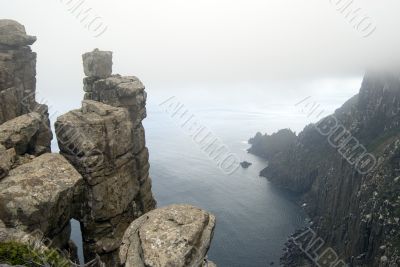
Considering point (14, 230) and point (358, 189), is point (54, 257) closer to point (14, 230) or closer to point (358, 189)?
point (14, 230)

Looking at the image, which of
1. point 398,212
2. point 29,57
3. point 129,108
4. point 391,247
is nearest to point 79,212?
point 129,108

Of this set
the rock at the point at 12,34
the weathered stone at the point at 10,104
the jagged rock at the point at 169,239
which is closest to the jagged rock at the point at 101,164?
the weathered stone at the point at 10,104

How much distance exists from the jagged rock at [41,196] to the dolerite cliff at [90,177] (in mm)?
73

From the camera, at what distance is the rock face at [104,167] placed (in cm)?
3524

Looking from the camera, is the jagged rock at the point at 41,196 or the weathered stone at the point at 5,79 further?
the weathered stone at the point at 5,79

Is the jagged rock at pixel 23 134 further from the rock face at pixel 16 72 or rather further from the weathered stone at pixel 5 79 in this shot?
the weathered stone at pixel 5 79

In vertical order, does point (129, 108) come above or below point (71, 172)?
above

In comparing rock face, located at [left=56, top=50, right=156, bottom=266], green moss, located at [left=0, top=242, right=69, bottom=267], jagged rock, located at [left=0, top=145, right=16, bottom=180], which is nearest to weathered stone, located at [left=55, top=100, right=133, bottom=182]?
rock face, located at [left=56, top=50, right=156, bottom=266]

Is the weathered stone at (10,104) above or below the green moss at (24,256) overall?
above

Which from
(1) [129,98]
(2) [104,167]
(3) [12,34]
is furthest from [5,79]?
(2) [104,167]

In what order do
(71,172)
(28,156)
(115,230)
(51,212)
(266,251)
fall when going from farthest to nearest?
(266,251), (115,230), (28,156), (71,172), (51,212)

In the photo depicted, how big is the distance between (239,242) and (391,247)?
66145 mm

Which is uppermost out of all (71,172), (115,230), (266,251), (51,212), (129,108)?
(129,108)

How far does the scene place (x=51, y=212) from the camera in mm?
30156
